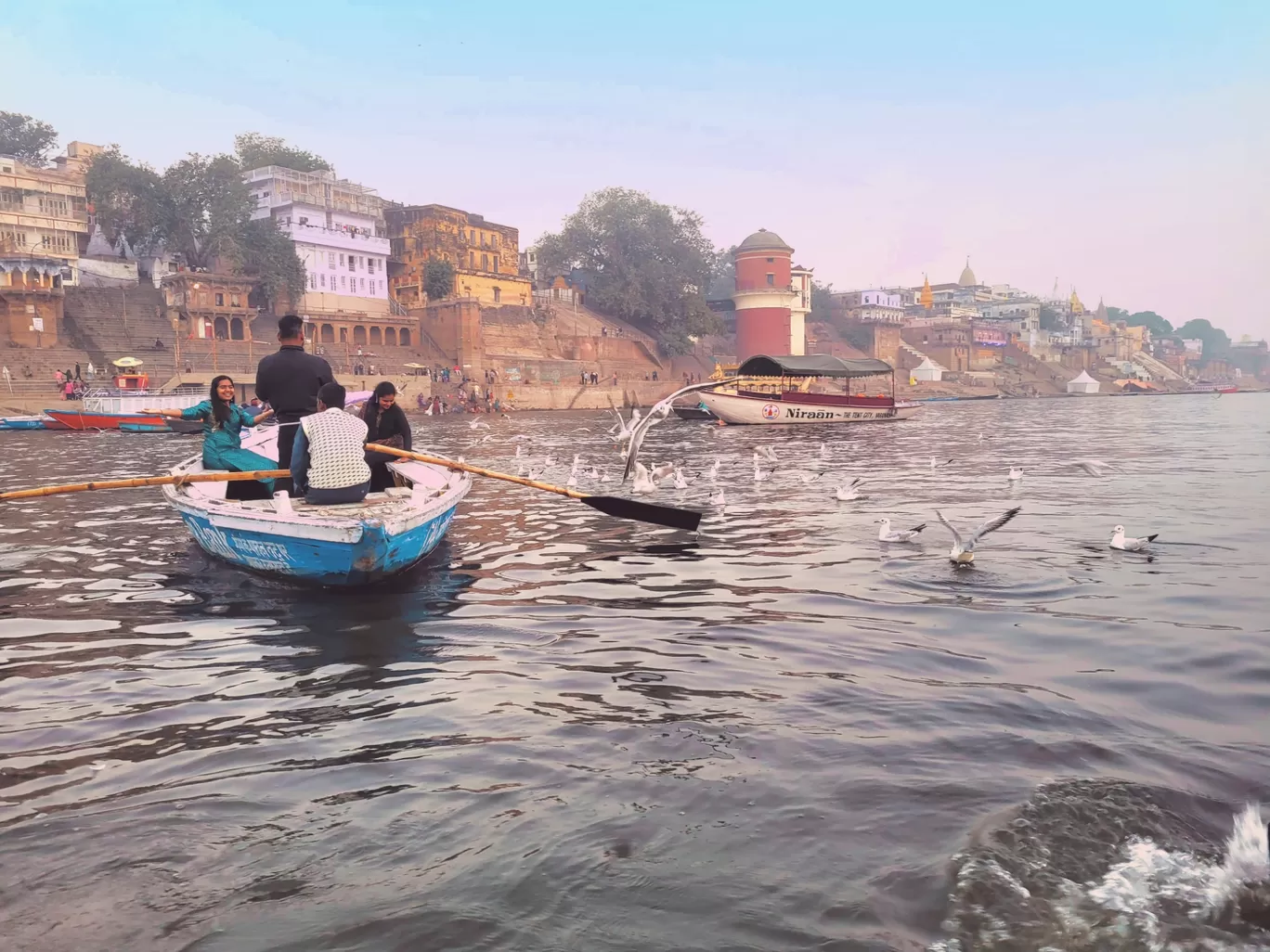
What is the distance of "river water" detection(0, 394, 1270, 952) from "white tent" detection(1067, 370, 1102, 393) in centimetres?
10999

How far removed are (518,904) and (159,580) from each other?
21.3 ft

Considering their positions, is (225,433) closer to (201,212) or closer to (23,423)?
(23,423)

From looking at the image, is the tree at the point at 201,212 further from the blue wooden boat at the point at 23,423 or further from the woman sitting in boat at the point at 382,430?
the woman sitting in boat at the point at 382,430

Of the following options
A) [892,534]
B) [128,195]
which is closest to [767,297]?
[128,195]

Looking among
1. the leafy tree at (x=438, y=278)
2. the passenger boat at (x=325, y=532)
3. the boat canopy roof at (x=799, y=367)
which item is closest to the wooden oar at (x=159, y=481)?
the passenger boat at (x=325, y=532)

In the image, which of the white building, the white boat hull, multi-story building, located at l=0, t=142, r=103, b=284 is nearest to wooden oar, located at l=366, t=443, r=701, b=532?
the white boat hull

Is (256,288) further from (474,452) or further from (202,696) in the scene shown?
(202,696)

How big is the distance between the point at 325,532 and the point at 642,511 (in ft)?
11.4

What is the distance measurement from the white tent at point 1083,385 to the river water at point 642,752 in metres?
110

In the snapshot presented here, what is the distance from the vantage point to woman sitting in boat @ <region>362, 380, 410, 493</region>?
30.7ft

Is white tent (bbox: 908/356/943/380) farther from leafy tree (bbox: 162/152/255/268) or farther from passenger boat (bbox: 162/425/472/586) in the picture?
A: passenger boat (bbox: 162/425/472/586)

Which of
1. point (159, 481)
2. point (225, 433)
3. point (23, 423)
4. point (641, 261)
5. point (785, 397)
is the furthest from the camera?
point (641, 261)

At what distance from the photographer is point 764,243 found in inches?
3059

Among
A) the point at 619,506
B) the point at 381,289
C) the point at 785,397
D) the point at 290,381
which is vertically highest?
the point at 381,289
